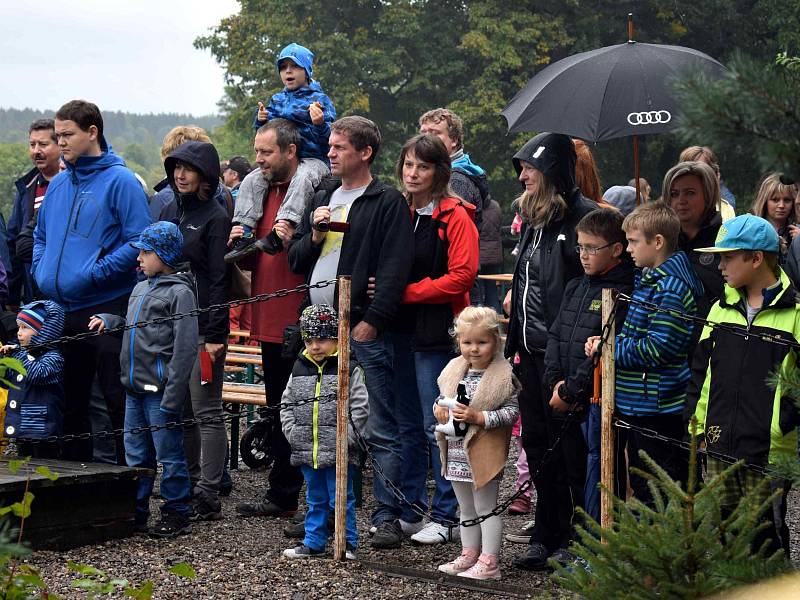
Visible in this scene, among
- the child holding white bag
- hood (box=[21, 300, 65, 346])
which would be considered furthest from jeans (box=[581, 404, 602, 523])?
hood (box=[21, 300, 65, 346])

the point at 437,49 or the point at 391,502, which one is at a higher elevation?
the point at 437,49

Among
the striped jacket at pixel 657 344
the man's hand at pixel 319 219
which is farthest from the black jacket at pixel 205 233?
the striped jacket at pixel 657 344

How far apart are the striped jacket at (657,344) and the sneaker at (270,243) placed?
2.40m

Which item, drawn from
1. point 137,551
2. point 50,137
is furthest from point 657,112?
point 50,137

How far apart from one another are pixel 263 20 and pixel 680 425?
37.9m

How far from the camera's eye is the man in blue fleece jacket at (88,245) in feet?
26.2

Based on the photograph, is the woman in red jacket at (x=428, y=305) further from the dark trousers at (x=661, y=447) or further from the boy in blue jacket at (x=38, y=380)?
the boy in blue jacket at (x=38, y=380)

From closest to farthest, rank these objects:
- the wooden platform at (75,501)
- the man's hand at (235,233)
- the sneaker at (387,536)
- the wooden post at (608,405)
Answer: the wooden post at (608,405), the wooden platform at (75,501), the sneaker at (387,536), the man's hand at (235,233)

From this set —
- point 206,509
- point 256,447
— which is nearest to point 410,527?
point 206,509

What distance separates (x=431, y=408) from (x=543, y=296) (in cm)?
94

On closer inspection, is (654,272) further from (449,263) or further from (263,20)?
(263,20)

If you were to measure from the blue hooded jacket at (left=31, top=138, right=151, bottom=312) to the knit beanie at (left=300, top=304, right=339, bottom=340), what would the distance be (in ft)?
5.24

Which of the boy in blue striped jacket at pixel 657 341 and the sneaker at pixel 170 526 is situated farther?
the sneaker at pixel 170 526

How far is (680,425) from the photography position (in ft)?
20.7
